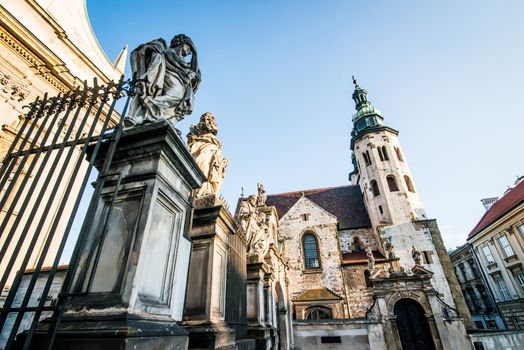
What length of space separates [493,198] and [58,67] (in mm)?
40257

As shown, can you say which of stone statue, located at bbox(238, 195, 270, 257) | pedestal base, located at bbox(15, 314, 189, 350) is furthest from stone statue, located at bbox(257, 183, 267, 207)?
pedestal base, located at bbox(15, 314, 189, 350)

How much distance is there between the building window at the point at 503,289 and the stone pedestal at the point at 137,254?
1210 inches

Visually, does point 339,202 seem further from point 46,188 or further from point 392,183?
point 46,188

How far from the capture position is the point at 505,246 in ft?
72.5

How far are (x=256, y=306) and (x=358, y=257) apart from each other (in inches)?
665

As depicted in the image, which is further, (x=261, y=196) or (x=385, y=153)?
(x=385, y=153)

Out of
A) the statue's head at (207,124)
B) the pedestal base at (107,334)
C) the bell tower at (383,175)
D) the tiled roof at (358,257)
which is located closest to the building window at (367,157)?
the bell tower at (383,175)

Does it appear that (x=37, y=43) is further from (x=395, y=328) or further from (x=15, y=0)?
(x=395, y=328)

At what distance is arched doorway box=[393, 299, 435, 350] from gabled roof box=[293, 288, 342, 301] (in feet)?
17.1

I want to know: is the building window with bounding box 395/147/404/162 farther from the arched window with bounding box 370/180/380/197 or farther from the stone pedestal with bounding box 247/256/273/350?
the stone pedestal with bounding box 247/256/273/350

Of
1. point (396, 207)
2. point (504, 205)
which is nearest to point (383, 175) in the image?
point (396, 207)

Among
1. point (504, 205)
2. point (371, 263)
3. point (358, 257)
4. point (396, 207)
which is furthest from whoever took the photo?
point (504, 205)

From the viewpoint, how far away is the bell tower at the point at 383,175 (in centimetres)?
2194

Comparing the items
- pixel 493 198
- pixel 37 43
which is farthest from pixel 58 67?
pixel 493 198
